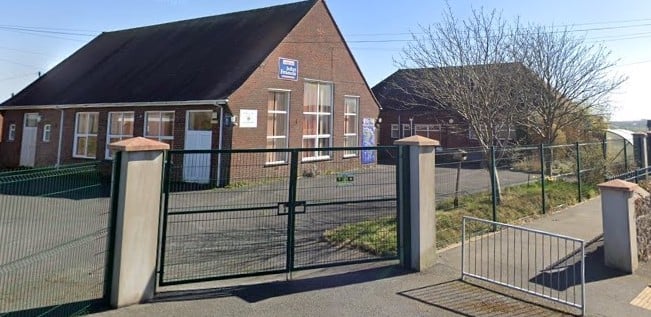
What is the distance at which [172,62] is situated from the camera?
18.7m

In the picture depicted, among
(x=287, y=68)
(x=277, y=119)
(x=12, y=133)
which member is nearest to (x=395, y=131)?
(x=287, y=68)

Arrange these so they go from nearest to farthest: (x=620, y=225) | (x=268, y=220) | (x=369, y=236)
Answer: (x=620, y=225) → (x=369, y=236) → (x=268, y=220)

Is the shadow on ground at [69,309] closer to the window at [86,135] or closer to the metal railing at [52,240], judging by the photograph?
the metal railing at [52,240]

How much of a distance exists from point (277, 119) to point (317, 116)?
2460mm

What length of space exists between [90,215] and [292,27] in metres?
13.9

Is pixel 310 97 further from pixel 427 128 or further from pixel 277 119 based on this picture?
pixel 427 128

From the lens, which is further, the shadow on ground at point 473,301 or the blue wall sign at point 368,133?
the blue wall sign at point 368,133

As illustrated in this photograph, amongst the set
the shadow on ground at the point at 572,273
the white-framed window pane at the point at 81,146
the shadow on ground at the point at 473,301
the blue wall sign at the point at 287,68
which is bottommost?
the shadow on ground at the point at 473,301

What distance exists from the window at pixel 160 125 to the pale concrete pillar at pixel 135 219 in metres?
11.8

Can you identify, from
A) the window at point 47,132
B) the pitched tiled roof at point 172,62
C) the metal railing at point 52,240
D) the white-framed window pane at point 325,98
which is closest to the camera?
the metal railing at point 52,240

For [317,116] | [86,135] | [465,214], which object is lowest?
[465,214]

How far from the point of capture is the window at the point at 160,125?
15.9 m

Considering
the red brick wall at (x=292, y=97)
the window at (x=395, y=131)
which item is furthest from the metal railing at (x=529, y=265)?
the window at (x=395, y=131)

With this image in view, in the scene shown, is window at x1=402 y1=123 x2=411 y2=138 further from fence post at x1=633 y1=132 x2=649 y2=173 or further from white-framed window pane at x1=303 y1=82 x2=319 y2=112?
fence post at x1=633 y1=132 x2=649 y2=173
